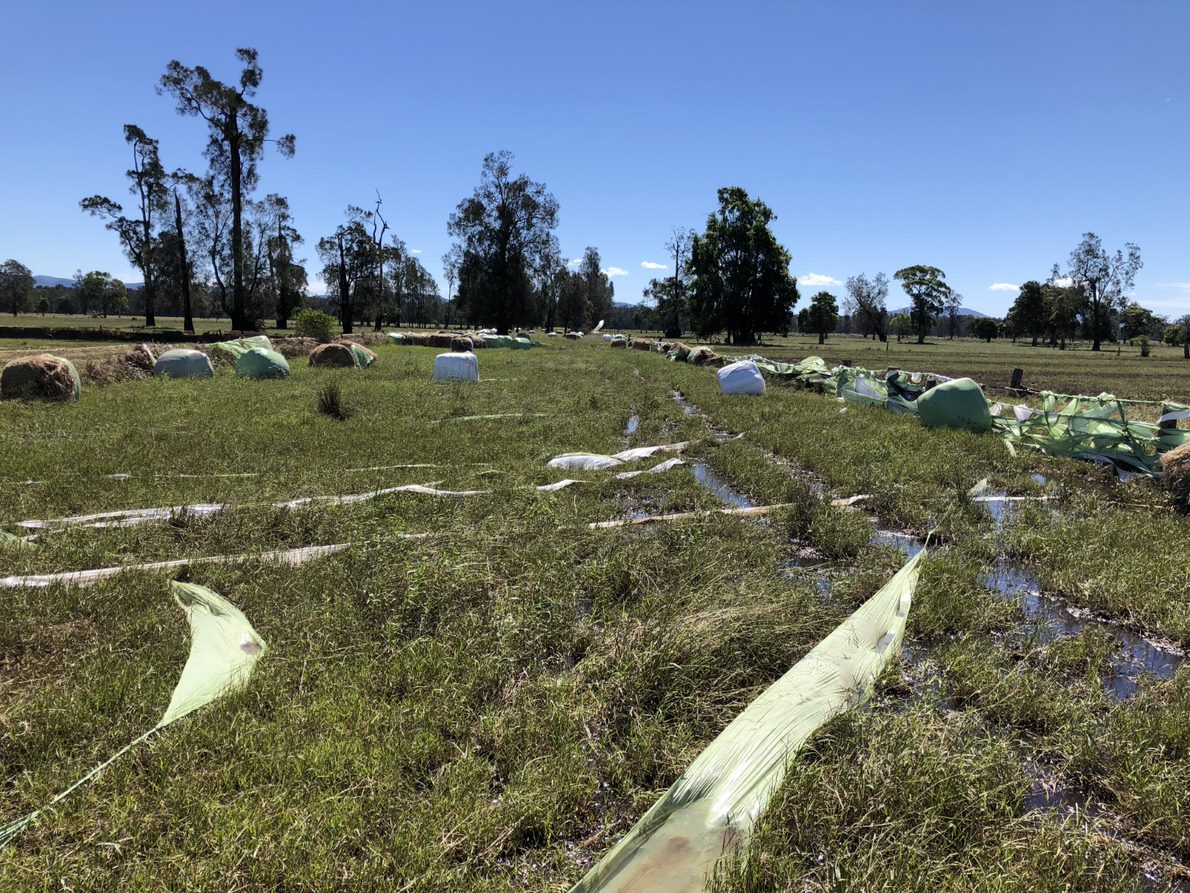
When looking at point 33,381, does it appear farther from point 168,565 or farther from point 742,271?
point 742,271

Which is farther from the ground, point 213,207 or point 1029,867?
point 213,207

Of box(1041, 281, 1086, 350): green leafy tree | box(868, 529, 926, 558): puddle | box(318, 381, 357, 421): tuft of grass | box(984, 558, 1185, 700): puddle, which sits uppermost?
box(1041, 281, 1086, 350): green leafy tree

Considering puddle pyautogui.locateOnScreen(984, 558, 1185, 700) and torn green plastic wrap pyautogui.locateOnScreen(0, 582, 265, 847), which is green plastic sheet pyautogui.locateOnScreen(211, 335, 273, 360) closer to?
torn green plastic wrap pyautogui.locateOnScreen(0, 582, 265, 847)

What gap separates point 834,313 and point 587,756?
252 ft

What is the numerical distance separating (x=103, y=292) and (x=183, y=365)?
101 metres

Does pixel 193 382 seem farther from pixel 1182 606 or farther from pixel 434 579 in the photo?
pixel 1182 606

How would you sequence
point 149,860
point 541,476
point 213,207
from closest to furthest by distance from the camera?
1. point 149,860
2. point 541,476
3. point 213,207

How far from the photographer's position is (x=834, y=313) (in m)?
71.6

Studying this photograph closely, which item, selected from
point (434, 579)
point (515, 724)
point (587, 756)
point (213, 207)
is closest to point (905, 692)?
point (587, 756)

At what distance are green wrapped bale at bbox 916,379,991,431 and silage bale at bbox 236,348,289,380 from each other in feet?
49.7

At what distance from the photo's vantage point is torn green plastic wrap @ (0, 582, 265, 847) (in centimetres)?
221

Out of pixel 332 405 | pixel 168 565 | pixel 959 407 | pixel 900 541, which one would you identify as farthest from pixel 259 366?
pixel 959 407

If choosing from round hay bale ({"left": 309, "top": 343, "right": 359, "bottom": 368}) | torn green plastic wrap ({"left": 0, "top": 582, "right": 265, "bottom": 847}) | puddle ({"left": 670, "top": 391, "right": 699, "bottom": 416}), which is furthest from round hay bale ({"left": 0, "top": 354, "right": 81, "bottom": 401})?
puddle ({"left": 670, "top": 391, "right": 699, "bottom": 416})

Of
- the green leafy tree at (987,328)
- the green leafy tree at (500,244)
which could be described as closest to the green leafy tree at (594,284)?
the green leafy tree at (500,244)
